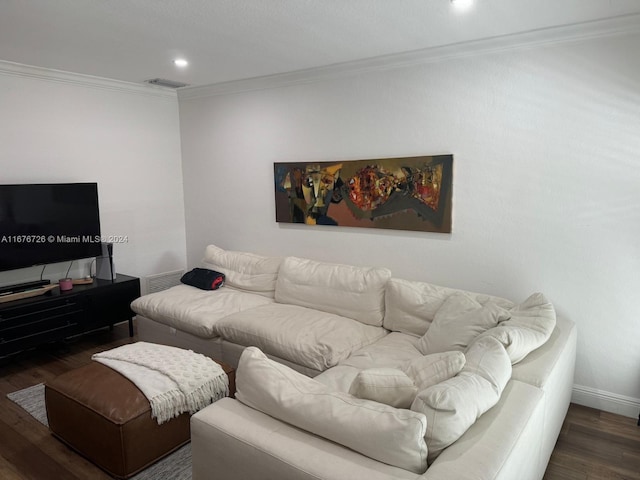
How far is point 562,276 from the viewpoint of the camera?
3.03 metres

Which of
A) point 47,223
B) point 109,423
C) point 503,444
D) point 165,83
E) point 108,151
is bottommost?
point 109,423

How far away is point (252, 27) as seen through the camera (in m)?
2.75

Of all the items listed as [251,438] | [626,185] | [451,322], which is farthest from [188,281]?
[626,185]

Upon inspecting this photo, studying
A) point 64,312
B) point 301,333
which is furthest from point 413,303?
point 64,312

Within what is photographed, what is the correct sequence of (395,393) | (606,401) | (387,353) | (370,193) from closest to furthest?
(395,393)
(387,353)
(606,401)
(370,193)

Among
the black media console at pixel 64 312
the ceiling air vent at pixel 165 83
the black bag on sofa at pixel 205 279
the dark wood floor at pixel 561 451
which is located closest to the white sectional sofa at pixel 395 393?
the dark wood floor at pixel 561 451

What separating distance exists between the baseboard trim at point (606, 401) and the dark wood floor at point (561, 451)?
48 mm

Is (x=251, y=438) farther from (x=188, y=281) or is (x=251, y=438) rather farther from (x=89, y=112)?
(x=89, y=112)

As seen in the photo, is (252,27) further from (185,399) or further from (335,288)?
(185,399)

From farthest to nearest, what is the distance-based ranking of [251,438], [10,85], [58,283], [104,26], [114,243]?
1. [114,243]
2. [58,283]
3. [10,85]
4. [104,26]
5. [251,438]

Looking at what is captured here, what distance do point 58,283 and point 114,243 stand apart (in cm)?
72

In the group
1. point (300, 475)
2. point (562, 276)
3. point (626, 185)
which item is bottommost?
point (300, 475)

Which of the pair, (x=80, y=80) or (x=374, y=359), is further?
(x=80, y=80)

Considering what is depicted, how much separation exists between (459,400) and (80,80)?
436 centimetres
